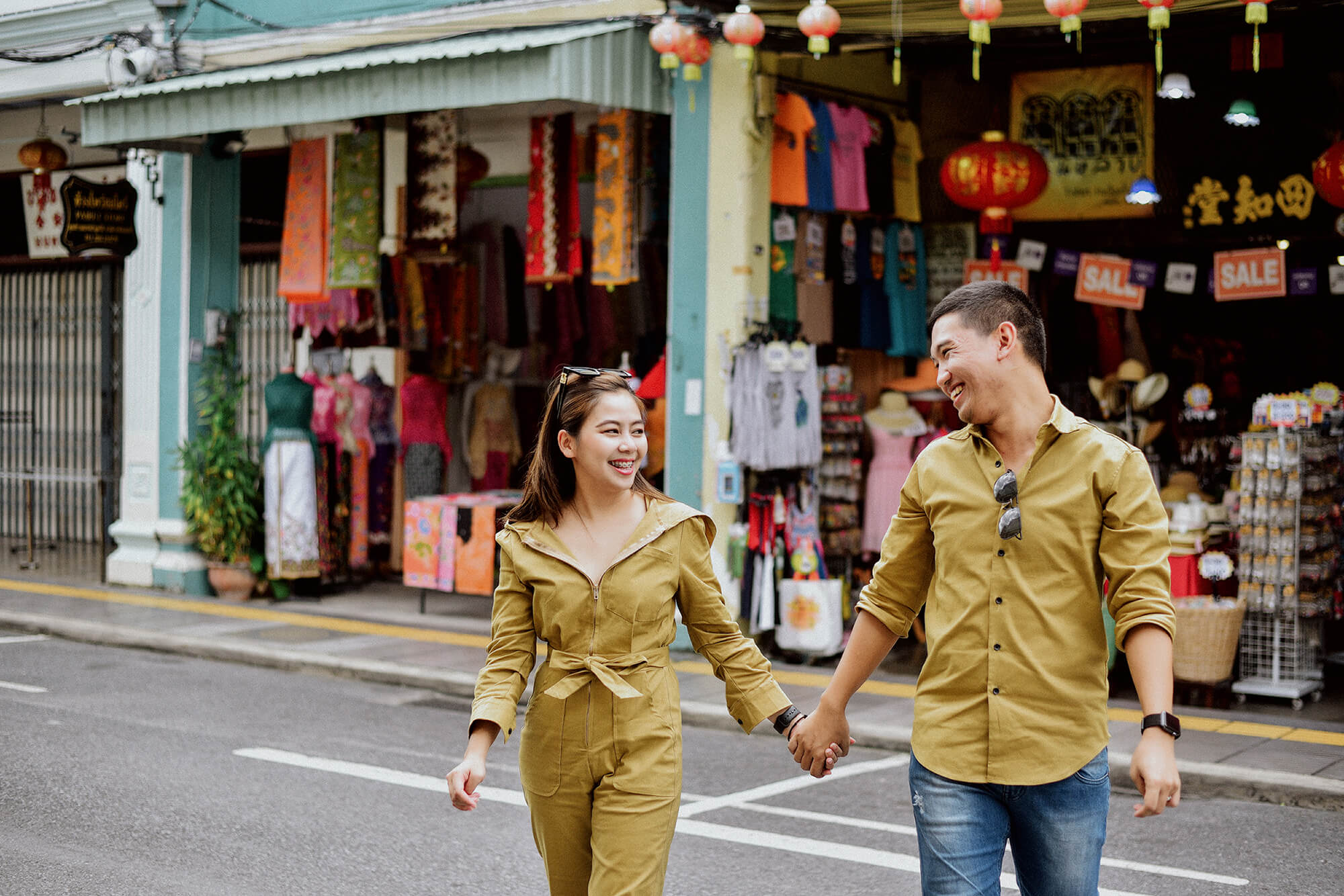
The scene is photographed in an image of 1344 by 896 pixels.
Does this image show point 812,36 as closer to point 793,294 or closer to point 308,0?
point 793,294

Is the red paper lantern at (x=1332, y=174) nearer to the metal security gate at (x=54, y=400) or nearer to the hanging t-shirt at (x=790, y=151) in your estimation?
the hanging t-shirt at (x=790, y=151)

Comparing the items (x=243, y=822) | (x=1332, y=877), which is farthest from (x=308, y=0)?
(x=1332, y=877)

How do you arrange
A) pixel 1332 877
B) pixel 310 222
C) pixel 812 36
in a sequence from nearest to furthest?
pixel 1332 877, pixel 812 36, pixel 310 222

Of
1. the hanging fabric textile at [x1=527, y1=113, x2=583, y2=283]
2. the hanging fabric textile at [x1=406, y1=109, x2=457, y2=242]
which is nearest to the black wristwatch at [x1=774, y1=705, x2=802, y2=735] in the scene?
the hanging fabric textile at [x1=527, y1=113, x2=583, y2=283]

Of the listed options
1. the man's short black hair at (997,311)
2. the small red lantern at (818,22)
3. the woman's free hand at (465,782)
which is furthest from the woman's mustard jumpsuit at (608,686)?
the small red lantern at (818,22)

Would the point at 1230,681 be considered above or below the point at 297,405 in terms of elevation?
below

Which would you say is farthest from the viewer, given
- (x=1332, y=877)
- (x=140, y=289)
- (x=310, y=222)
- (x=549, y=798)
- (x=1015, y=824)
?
(x=140, y=289)

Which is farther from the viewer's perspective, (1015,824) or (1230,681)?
(1230,681)

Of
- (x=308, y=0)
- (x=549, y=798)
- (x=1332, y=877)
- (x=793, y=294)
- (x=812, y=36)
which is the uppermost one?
(x=308, y=0)

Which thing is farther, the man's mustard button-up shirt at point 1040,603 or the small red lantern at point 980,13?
the small red lantern at point 980,13

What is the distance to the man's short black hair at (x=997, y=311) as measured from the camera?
3416mm

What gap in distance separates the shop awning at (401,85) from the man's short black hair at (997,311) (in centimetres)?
733

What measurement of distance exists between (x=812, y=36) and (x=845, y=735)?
673 centimetres

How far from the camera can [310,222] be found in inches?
528
